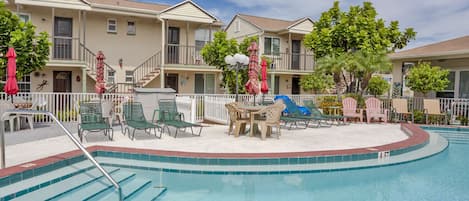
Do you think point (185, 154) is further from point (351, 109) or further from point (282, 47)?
point (282, 47)

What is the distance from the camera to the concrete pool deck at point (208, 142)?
25.7 feet

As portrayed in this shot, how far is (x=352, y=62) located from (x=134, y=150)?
12.5m

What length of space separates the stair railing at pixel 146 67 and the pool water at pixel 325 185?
43.0 feet

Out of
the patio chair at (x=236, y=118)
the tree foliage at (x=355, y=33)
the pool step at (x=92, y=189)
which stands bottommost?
the pool step at (x=92, y=189)

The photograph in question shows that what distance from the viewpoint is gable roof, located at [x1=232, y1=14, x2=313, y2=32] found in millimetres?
24048

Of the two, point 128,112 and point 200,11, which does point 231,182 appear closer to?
point 128,112

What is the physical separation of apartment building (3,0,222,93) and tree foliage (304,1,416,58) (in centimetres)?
638

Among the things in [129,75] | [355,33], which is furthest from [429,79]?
[129,75]

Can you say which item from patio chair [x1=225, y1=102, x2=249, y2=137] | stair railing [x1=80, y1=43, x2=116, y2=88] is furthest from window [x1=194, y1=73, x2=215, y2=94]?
patio chair [x1=225, y1=102, x2=249, y2=137]

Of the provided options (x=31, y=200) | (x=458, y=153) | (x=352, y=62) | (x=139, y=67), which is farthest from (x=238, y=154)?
(x=139, y=67)

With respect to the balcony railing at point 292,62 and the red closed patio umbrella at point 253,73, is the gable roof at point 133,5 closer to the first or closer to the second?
the balcony railing at point 292,62

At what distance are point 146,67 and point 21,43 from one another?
28.5ft

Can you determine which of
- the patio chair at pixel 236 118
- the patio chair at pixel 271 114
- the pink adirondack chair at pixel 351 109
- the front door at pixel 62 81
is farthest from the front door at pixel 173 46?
the patio chair at pixel 271 114

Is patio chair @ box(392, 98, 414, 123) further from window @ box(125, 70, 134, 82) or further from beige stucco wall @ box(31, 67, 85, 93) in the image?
beige stucco wall @ box(31, 67, 85, 93)
